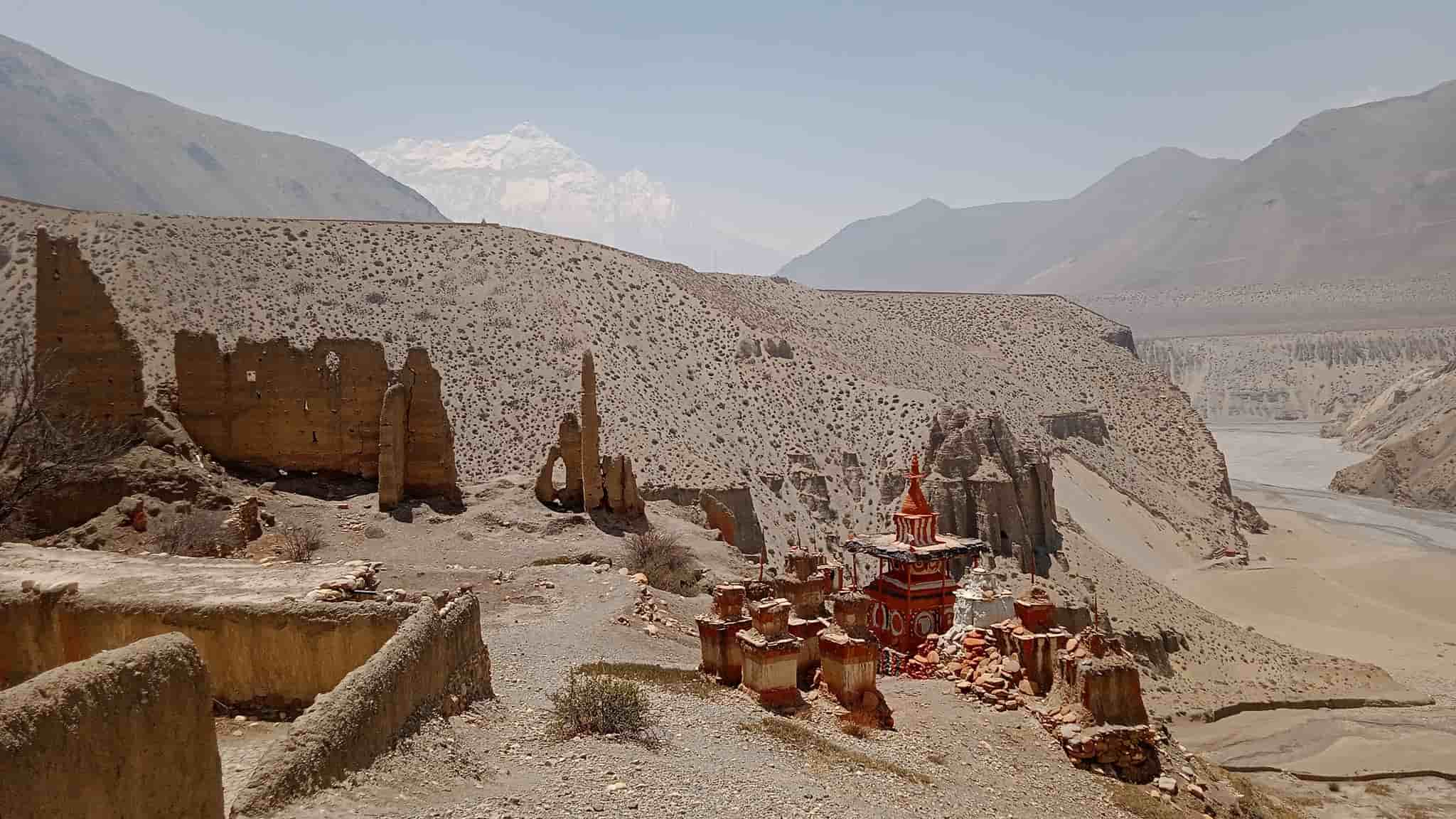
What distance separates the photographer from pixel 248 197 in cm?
15425

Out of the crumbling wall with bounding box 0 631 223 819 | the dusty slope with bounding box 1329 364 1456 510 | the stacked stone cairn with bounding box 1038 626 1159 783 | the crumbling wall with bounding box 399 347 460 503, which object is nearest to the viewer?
the crumbling wall with bounding box 0 631 223 819

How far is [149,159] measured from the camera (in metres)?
144

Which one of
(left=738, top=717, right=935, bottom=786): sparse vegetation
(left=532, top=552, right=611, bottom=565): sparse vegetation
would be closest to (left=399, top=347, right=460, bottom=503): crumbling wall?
(left=532, top=552, right=611, bottom=565): sparse vegetation

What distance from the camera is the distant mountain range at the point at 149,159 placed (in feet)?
419

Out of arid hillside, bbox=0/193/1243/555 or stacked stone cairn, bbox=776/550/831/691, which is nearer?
stacked stone cairn, bbox=776/550/831/691

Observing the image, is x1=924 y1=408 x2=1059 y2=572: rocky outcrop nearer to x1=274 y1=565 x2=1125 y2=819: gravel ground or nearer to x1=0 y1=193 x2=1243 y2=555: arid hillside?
x1=0 y1=193 x2=1243 y2=555: arid hillside

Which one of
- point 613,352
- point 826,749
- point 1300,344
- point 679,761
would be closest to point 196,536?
point 679,761

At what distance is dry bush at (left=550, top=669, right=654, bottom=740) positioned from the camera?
11.7 m

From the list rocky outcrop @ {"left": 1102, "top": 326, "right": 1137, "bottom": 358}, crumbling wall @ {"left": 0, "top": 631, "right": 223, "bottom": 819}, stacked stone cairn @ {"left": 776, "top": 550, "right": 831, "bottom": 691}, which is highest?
rocky outcrop @ {"left": 1102, "top": 326, "right": 1137, "bottom": 358}

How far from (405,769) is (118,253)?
50.8 m

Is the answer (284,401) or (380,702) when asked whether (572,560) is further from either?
(380,702)

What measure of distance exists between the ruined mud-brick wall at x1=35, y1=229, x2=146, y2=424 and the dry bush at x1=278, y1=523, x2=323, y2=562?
14.8 feet

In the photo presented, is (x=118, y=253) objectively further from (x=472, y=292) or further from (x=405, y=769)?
(x=405, y=769)

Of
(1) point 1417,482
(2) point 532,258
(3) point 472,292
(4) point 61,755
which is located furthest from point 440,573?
(1) point 1417,482
